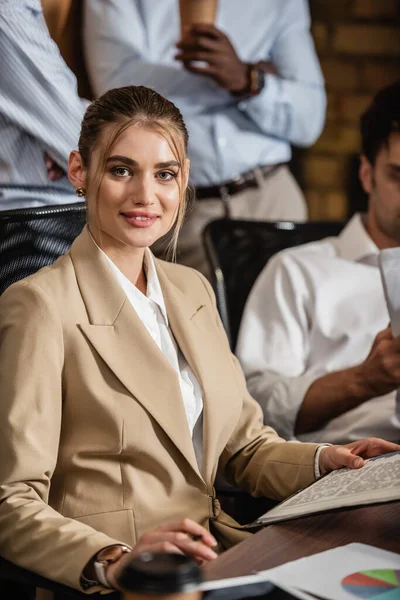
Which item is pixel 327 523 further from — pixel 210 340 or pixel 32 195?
pixel 32 195

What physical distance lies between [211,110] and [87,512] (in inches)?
66.5

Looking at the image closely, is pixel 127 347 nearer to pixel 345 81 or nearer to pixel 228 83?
pixel 228 83

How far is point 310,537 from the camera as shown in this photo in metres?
0.99

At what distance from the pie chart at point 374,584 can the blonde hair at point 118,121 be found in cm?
61

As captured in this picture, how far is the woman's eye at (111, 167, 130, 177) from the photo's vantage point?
1187 millimetres

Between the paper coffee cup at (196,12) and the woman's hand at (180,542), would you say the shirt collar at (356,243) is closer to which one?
the paper coffee cup at (196,12)

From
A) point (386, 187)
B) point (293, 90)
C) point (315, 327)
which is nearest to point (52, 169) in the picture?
point (315, 327)

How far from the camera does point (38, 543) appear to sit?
1.01 metres

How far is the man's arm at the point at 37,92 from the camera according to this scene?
5.09 ft

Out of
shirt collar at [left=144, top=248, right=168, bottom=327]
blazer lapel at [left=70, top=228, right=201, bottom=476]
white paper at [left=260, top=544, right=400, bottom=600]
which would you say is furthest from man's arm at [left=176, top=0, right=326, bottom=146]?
white paper at [left=260, top=544, right=400, bottom=600]

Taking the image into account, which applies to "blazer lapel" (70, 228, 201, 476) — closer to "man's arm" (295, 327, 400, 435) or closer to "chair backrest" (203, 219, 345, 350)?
"man's arm" (295, 327, 400, 435)

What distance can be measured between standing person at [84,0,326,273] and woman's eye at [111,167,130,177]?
3.83 ft

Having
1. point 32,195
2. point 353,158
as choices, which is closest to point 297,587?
point 32,195

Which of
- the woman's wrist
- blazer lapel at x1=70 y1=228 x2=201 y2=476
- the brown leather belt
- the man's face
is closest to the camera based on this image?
the woman's wrist
